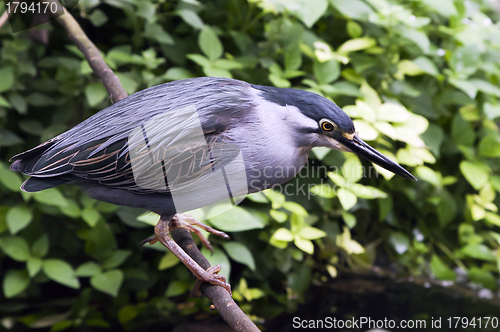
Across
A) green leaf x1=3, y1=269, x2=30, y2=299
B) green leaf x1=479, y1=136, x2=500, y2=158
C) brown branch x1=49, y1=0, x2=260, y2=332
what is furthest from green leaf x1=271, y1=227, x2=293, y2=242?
green leaf x1=479, y1=136, x2=500, y2=158

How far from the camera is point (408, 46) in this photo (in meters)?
1.98

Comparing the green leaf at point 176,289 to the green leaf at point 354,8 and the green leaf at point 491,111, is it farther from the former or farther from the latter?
the green leaf at point 491,111

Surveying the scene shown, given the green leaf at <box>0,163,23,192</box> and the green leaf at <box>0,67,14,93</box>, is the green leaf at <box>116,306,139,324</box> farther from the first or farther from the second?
the green leaf at <box>0,67,14,93</box>

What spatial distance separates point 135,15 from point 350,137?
117 cm

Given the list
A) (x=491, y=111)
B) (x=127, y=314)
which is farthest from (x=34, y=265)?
(x=491, y=111)

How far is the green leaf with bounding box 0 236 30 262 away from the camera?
1612 millimetres

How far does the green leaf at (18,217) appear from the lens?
5.01 ft

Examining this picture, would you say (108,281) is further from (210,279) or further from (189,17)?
(189,17)

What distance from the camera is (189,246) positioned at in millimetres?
1189

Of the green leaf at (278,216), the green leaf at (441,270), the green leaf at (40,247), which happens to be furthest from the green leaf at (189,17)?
the green leaf at (441,270)

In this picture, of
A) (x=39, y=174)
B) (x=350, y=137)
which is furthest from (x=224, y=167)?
(x=39, y=174)

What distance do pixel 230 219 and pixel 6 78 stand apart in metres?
1.04

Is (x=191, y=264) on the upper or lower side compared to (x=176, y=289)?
upper

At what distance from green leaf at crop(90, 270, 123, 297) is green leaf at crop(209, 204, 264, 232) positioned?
0.54 metres
